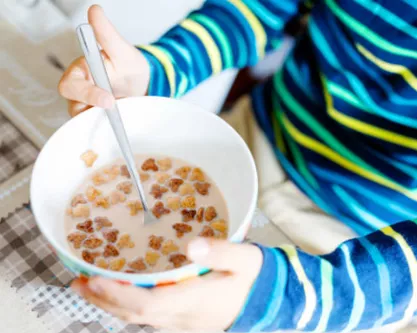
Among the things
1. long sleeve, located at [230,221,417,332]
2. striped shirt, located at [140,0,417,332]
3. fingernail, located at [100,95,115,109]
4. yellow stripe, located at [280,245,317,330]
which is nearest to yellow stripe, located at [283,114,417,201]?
striped shirt, located at [140,0,417,332]

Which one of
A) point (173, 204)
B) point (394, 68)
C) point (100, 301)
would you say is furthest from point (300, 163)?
point (100, 301)

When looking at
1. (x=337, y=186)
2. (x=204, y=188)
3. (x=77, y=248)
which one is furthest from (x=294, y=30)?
(x=77, y=248)

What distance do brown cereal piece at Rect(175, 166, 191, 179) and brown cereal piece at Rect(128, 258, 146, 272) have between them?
107 millimetres

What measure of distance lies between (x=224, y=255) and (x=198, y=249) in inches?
1.2

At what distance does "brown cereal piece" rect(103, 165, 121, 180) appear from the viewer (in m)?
0.57

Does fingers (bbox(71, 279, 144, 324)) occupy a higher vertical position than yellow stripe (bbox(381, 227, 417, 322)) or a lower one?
higher

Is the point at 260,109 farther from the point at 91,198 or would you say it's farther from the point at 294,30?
the point at 294,30

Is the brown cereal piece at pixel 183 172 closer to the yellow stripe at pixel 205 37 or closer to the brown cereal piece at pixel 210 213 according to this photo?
the brown cereal piece at pixel 210 213

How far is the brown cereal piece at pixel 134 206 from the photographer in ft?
1.73

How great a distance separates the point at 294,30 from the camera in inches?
49.4

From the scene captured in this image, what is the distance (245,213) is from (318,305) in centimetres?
13

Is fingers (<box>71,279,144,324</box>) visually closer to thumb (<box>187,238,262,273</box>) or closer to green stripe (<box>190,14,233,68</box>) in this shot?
thumb (<box>187,238,262,273</box>)

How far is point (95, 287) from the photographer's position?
430 mm

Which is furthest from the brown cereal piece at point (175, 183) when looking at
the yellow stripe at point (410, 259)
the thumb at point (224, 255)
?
the yellow stripe at point (410, 259)
